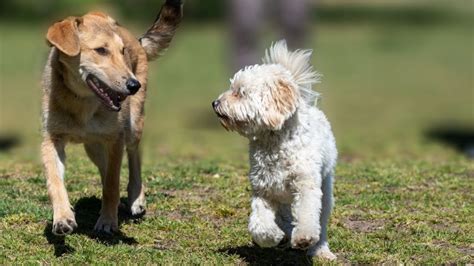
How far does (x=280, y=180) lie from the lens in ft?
20.3

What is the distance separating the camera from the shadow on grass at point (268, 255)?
6547 millimetres

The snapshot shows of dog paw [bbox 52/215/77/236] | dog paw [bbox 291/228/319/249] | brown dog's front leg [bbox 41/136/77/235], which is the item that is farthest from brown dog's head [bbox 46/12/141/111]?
dog paw [bbox 291/228/319/249]

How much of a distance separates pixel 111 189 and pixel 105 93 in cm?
79

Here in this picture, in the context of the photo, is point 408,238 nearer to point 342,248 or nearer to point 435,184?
point 342,248

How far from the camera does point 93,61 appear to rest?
6.99 m

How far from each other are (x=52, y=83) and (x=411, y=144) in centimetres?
827

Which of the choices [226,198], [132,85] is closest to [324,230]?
[132,85]

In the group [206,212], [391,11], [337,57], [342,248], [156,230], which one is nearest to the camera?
[342,248]

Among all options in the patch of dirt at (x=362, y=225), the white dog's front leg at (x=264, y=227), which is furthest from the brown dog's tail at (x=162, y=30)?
the white dog's front leg at (x=264, y=227)

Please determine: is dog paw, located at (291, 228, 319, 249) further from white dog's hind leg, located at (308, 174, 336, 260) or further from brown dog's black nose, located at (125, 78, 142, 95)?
brown dog's black nose, located at (125, 78, 142, 95)

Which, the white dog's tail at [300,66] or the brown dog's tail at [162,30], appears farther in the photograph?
the brown dog's tail at [162,30]

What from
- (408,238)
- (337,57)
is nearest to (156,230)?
(408,238)

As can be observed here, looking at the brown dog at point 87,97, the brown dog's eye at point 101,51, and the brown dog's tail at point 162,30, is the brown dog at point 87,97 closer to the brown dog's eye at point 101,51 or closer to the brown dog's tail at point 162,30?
the brown dog's eye at point 101,51

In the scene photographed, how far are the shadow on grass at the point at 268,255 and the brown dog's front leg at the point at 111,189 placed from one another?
0.95m
